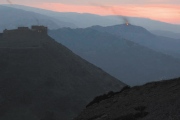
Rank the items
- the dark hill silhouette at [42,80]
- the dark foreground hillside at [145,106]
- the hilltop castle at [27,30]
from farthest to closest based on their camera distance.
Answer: the hilltop castle at [27,30]
the dark hill silhouette at [42,80]
the dark foreground hillside at [145,106]

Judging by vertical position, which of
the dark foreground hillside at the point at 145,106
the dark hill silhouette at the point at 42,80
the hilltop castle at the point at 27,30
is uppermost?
the hilltop castle at the point at 27,30

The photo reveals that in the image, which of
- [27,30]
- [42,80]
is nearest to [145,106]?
[42,80]

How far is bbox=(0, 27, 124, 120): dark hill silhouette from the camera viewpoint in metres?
112

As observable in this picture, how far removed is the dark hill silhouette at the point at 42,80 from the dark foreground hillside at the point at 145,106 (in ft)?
262

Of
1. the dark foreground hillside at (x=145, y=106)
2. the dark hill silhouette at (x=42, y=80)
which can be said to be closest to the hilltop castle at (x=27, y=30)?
the dark hill silhouette at (x=42, y=80)

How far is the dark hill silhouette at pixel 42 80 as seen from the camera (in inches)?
4427

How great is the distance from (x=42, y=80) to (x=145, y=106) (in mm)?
111959

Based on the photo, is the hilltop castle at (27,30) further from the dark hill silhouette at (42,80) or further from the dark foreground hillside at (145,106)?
the dark foreground hillside at (145,106)

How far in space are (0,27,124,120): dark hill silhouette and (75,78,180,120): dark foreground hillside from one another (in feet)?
262

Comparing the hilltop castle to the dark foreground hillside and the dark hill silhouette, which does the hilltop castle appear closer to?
the dark hill silhouette

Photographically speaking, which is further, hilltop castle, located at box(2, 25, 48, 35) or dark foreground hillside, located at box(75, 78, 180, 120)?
hilltop castle, located at box(2, 25, 48, 35)

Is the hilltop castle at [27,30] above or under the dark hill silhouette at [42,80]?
above

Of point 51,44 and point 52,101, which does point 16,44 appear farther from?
point 52,101

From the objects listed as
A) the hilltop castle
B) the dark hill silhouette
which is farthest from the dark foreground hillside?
the hilltop castle
